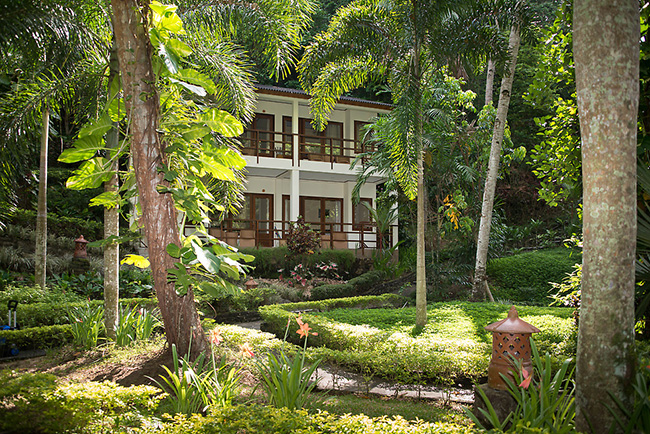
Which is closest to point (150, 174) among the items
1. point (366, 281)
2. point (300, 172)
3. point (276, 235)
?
point (366, 281)

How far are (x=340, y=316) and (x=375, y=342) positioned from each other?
2.54 metres

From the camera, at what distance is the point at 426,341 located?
5.89 m

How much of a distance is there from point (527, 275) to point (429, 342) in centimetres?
756

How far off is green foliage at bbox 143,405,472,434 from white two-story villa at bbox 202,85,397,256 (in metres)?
14.5

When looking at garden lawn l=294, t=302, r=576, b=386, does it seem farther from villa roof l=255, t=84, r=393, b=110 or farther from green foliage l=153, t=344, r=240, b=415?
villa roof l=255, t=84, r=393, b=110

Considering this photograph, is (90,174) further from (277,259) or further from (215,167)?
(277,259)

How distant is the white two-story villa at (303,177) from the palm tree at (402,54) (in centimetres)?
884

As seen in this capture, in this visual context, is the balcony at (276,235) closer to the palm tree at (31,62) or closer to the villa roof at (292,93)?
the villa roof at (292,93)

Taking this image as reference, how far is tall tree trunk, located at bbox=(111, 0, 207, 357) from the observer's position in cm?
454

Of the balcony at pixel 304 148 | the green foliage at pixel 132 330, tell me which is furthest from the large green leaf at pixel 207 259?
the balcony at pixel 304 148

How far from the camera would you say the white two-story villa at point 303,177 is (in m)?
18.2

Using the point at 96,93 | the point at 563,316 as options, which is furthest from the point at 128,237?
the point at 563,316

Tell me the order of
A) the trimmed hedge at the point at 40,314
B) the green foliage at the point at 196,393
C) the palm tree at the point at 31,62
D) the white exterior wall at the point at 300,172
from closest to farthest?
the green foliage at the point at 196,393 → the palm tree at the point at 31,62 → the trimmed hedge at the point at 40,314 → the white exterior wall at the point at 300,172

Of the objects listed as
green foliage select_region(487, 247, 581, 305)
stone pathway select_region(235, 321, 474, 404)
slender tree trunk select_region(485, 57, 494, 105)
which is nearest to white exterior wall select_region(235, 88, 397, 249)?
slender tree trunk select_region(485, 57, 494, 105)
